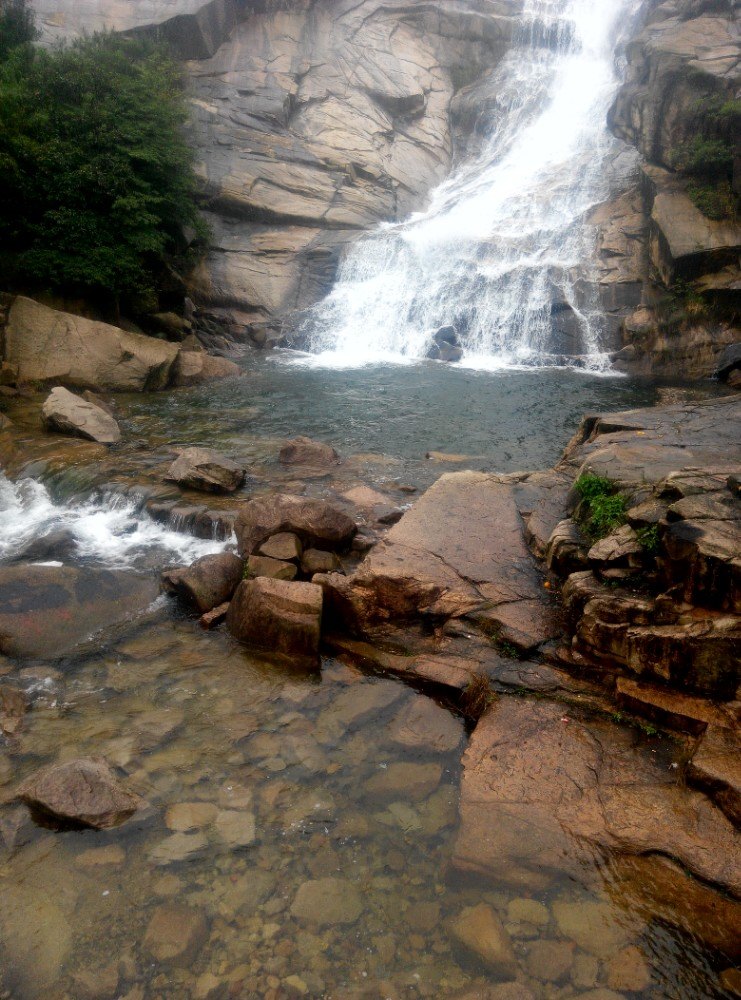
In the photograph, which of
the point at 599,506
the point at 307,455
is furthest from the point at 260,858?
the point at 307,455

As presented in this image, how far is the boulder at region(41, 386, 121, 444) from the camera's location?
31.9 feet

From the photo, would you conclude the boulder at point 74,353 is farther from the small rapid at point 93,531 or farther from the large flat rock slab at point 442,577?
the large flat rock slab at point 442,577

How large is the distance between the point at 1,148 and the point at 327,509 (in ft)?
38.0

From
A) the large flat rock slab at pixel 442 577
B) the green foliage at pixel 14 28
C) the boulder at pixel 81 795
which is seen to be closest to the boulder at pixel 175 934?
the boulder at pixel 81 795

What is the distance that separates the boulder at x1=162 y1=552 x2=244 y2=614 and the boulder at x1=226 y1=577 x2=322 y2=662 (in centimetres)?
46

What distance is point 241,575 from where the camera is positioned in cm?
608

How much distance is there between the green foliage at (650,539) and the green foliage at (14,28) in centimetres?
1929

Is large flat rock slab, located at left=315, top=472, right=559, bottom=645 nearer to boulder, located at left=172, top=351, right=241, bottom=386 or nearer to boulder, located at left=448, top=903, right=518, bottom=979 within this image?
boulder, located at left=448, top=903, right=518, bottom=979

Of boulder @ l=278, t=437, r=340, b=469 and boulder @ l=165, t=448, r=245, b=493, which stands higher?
boulder @ l=278, t=437, r=340, b=469

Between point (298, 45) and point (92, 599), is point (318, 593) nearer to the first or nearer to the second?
point (92, 599)

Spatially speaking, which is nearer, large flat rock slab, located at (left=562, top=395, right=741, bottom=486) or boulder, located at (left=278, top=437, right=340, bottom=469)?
large flat rock slab, located at (left=562, top=395, right=741, bottom=486)

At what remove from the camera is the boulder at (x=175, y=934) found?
293 cm

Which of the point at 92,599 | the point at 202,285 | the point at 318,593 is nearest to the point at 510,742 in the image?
the point at 318,593

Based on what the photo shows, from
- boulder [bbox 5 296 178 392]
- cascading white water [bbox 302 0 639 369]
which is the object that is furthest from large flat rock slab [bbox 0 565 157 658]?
cascading white water [bbox 302 0 639 369]
